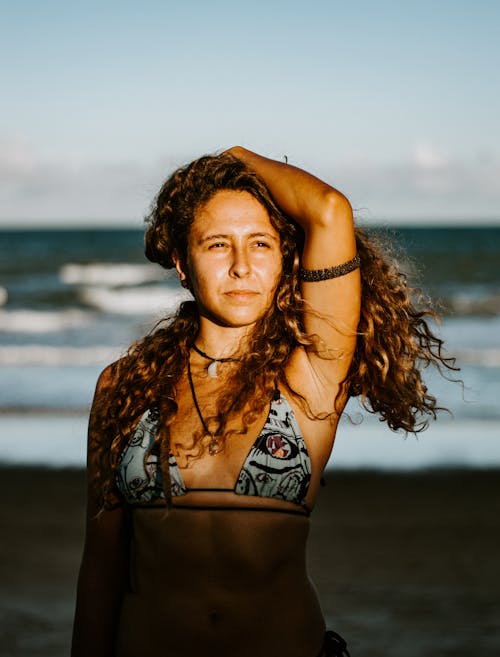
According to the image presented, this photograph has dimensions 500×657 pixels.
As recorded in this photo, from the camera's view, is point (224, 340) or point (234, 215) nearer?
point (234, 215)

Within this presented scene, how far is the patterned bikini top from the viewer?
2225 millimetres

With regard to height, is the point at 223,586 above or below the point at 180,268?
below

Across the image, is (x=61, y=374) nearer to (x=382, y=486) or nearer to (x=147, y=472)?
(x=382, y=486)

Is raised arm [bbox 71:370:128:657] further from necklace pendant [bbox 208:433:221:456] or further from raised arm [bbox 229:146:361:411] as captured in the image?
raised arm [bbox 229:146:361:411]

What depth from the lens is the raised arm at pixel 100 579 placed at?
243 cm

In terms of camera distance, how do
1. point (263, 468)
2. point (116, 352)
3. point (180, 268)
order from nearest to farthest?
point (263, 468) < point (180, 268) < point (116, 352)

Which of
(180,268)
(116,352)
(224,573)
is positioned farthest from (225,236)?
(116,352)

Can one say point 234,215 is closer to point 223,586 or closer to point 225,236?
point 225,236

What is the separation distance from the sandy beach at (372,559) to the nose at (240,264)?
2.67 m

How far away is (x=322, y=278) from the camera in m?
A: 2.27

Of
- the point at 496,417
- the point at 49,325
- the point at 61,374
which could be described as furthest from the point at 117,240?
the point at 496,417

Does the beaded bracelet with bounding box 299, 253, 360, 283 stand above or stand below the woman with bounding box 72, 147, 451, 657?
above

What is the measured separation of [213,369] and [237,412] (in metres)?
0.21

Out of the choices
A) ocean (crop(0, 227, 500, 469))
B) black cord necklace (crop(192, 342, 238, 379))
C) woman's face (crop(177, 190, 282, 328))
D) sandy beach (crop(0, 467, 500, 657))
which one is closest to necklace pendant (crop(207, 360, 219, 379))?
black cord necklace (crop(192, 342, 238, 379))
